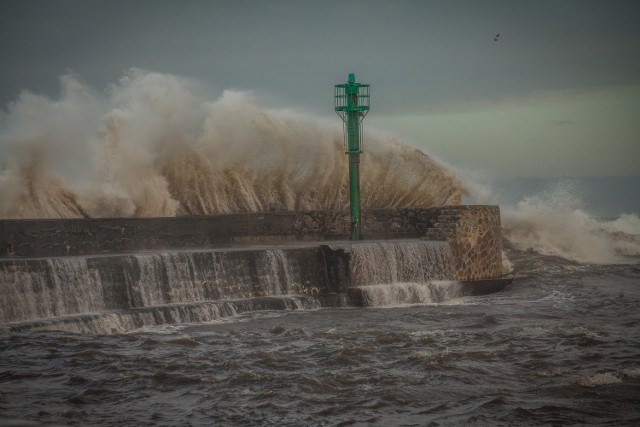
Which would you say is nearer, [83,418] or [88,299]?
[83,418]

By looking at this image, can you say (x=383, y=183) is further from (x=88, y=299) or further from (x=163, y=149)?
(x=88, y=299)

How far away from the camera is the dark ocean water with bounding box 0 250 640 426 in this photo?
6.62 meters

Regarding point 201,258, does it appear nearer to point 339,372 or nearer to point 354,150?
point 354,150

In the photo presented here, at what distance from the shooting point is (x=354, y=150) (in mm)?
16438

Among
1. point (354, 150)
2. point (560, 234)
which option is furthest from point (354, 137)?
point (560, 234)

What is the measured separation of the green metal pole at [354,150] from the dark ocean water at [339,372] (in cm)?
481

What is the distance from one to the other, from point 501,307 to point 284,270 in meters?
3.61

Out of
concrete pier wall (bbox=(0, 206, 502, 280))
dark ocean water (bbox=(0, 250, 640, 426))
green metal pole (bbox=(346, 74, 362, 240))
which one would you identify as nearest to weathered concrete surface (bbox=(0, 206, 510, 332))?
concrete pier wall (bbox=(0, 206, 502, 280))

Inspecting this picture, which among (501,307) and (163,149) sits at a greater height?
(163,149)

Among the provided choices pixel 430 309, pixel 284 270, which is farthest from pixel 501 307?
pixel 284 270

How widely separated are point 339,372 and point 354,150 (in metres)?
8.90

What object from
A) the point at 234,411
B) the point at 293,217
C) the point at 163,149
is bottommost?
the point at 234,411

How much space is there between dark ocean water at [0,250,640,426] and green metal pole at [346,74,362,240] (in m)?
4.81

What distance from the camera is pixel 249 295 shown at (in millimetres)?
13070
